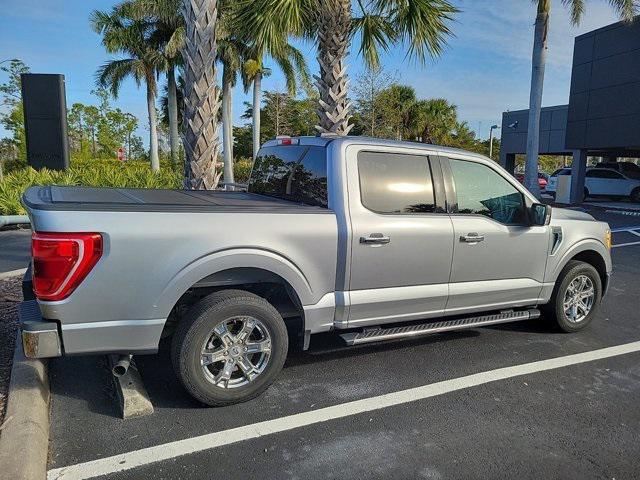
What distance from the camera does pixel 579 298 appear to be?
5301mm

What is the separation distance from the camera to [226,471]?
2.81 meters

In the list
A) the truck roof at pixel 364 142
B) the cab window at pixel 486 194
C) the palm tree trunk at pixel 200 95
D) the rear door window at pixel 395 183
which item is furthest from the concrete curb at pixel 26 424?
the palm tree trunk at pixel 200 95

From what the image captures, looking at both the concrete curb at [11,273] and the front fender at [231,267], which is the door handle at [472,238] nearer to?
the front fender at [231,267]

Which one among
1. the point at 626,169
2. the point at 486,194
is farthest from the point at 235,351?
the point at 626,169

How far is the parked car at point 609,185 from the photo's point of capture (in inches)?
927

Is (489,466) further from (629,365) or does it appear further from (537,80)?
(537,80)

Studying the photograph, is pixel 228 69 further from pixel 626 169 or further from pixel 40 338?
pixel 40 338

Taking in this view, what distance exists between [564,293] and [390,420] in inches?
107

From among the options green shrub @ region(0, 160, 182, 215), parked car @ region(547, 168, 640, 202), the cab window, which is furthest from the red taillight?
parked car @ region(547, 168, 640, 202)

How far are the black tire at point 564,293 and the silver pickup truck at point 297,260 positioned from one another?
0.06ft

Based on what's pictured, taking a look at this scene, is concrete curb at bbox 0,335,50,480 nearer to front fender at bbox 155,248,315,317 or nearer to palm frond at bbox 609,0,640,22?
front fender at bbox 155,248,315,317

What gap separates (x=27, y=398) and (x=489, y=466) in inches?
113

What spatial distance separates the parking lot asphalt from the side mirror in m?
1.20

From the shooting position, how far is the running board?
3906 mm
